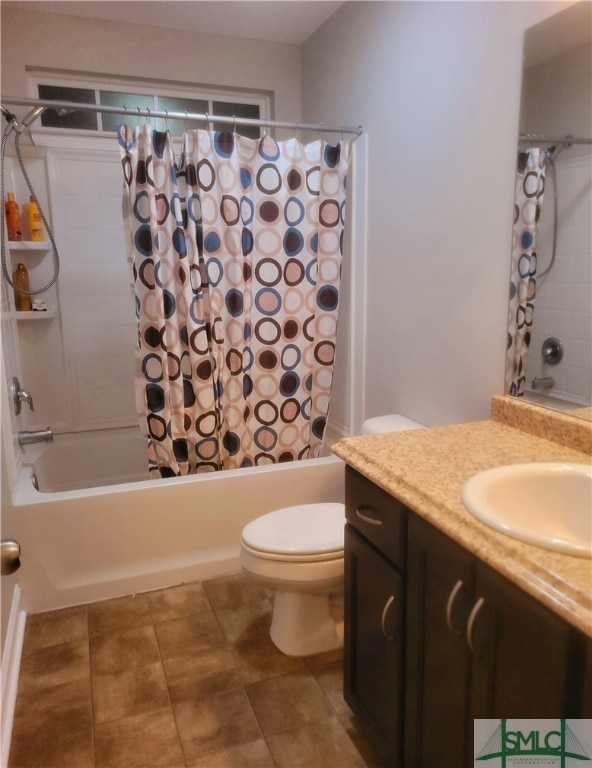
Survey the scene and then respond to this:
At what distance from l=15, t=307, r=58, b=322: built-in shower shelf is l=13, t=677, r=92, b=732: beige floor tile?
71.0 inches

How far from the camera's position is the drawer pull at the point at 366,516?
1.40 meters

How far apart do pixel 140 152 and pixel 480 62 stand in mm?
1274

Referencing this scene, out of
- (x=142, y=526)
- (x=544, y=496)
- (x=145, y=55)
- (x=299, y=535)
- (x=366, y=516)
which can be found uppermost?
(x=145, y=55)

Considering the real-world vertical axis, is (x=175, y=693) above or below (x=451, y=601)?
below

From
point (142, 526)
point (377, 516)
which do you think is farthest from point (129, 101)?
point (377, 516)

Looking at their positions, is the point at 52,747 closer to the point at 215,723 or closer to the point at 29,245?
the point at 215,723

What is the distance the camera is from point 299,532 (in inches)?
76.7

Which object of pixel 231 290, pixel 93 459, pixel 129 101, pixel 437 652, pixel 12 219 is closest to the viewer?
pixel 437 652

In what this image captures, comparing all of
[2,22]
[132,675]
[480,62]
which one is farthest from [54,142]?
[132,675]

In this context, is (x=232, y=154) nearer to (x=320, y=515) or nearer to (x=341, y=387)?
(x=341, y=387)

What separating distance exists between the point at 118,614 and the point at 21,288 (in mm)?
1732

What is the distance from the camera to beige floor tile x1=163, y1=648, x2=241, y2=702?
182 centimetres

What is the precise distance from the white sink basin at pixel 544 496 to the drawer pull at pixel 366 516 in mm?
266

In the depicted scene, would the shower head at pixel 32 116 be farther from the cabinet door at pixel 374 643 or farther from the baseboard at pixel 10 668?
the cabinet door at pixel 374 643
